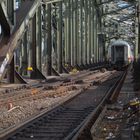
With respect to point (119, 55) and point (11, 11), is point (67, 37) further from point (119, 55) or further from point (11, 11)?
point (11, 11)

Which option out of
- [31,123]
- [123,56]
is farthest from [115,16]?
[31,123]

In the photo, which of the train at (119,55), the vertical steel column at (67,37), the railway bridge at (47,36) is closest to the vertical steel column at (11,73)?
the railway bridge at (47,36)

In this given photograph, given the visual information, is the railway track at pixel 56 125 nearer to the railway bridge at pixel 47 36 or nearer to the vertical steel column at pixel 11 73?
the railway bridge at pixel 47 36

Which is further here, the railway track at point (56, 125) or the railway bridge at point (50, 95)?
the railway bridge at point (50, 95)

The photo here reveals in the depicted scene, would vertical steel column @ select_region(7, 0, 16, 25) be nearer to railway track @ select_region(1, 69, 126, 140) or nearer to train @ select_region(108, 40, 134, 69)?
railway track @ select_region(1, 69, 126, 140)

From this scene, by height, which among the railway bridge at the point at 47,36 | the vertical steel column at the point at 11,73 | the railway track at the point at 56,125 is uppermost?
the railway bridge at the point at 47,36

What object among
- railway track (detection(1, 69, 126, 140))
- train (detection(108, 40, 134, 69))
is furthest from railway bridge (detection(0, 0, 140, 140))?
train (detection(108, 40, 134, 69))

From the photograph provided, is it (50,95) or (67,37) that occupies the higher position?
(67,37)

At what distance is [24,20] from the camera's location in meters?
16.3

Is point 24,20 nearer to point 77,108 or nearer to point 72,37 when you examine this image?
point 77,108

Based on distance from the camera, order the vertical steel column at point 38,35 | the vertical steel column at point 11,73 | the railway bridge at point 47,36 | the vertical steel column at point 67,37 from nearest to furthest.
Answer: the railway bridge at point 47,36, the vertical steel column at point 11,73, the vertical steel column at point 38,35, the vertical steel column at point 67,37

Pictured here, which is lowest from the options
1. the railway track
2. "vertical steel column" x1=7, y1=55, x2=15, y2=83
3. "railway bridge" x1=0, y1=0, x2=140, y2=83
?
the railway track

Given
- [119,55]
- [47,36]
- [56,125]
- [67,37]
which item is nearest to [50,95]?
[56,125]

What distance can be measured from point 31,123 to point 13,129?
0.93 meters
